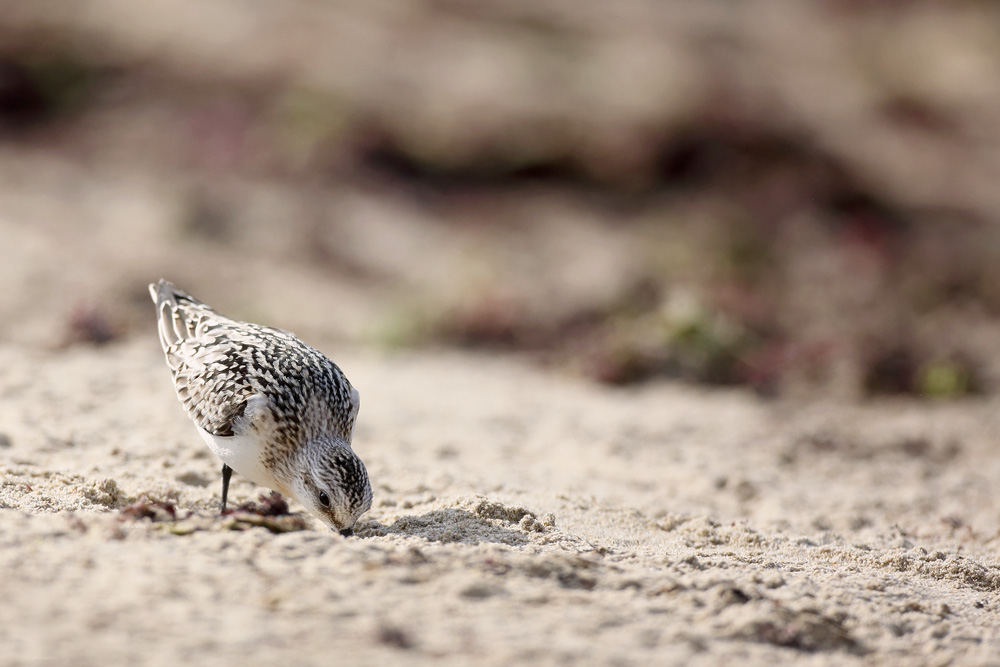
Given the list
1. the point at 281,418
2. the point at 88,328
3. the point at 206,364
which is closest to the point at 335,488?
the point at 281,418

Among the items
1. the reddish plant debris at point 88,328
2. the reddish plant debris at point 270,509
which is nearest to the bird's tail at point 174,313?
the reddish plant debris at point 270,509

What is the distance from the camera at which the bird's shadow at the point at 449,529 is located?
4.91m

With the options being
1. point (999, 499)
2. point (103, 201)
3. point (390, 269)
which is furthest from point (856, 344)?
point (103, 201)

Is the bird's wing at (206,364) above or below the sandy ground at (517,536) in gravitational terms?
above

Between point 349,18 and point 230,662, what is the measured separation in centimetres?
1913

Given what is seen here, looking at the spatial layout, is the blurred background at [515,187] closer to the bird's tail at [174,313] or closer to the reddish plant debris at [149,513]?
the bird's tail at [174,313]

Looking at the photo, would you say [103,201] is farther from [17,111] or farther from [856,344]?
[856,344]

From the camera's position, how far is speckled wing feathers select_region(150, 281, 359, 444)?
17.2 ft

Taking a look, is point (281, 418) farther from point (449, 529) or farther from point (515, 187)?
point (515, 187)

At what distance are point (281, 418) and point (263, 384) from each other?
246mm

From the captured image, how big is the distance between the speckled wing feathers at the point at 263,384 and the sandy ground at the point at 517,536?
600 millimetres

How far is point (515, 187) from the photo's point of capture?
15.3 m

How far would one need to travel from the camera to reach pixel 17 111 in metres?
15.7

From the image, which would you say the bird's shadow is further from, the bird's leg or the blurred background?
the blurred background
